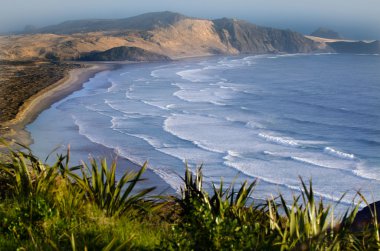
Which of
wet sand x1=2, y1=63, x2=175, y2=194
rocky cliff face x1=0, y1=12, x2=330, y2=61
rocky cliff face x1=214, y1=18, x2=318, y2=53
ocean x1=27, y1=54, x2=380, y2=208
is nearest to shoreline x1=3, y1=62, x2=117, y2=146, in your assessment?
wet sand x1=2, y1=63, x2=175, y2=194

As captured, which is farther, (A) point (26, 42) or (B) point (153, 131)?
(A) point (26, 42)

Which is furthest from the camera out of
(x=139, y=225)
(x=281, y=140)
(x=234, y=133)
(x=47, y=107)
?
(x=47, y=107)

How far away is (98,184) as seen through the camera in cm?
690

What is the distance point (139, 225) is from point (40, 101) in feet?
113

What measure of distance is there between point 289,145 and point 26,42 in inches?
3286

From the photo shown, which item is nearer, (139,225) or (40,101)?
(139,225)

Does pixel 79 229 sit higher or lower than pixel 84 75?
higher

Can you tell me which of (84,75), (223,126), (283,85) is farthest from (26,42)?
(223,126)

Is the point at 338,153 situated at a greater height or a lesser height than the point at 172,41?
greater

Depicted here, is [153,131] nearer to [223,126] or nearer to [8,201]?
[223,126]

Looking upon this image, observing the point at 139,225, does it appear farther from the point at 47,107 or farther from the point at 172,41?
the point at 172,41

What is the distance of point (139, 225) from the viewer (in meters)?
6.09

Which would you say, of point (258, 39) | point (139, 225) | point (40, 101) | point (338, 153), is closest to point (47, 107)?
point (40, 101)

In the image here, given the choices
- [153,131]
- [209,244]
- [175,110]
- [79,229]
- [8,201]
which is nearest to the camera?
[209,244]
